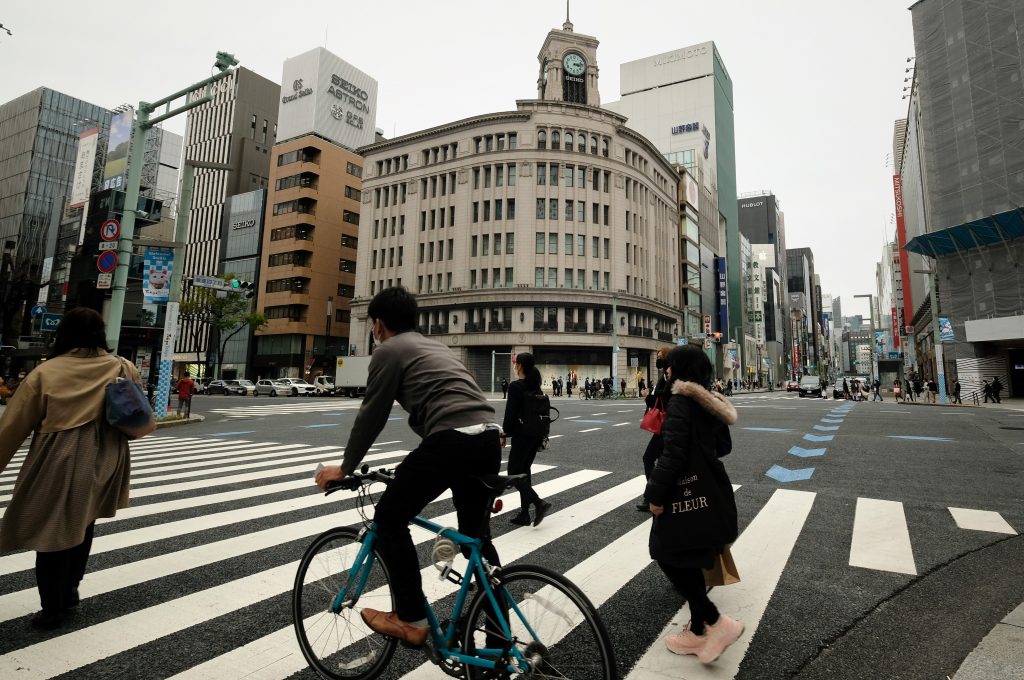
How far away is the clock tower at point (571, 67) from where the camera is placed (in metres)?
59.8

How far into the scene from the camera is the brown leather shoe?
7.79ft

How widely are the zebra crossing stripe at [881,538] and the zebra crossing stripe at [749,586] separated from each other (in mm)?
498

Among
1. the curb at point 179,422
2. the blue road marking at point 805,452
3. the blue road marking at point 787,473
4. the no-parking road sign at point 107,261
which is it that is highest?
the no-parking road sign at point 107,261

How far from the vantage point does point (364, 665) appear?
2602 mm

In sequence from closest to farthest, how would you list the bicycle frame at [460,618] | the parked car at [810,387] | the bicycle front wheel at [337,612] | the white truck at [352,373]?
the bicycle frame at [460,618]
the bicycle front wheel at [337,612]
the white truck at [352,373]
the parked car at [810,387]

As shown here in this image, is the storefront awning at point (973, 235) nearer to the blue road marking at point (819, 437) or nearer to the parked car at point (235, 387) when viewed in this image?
the blue road marking at point (819, 437)

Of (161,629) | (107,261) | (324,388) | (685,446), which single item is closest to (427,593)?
(161,629)

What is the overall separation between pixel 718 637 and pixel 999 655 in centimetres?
152

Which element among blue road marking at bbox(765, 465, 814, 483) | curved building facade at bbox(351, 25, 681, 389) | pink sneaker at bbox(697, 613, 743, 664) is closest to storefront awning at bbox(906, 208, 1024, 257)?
curved building facade at bbox(351, 25, 681, 389)

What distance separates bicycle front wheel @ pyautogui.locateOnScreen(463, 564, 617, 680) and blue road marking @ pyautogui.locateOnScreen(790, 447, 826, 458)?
9.58m

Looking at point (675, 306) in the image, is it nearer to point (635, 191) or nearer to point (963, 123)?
point (635, 191)

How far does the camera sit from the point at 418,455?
2.42 meters

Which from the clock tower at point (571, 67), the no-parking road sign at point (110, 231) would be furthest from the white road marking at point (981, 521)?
the clock tower at point (571, 67)

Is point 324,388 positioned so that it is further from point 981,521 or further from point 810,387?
point 981,521
